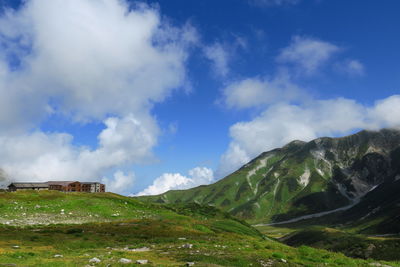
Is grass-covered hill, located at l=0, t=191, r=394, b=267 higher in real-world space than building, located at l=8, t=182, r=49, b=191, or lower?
lower

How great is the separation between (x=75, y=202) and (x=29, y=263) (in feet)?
177

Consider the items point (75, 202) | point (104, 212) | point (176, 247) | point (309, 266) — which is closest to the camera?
point (309, 266)

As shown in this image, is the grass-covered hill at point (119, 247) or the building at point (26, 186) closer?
the grass-covered hill at point (119, 247)

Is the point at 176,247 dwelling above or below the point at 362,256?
above

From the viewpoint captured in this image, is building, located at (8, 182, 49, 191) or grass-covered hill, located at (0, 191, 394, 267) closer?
grass-covered hill, located at (0, 191, 394, 267)

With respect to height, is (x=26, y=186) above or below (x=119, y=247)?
above

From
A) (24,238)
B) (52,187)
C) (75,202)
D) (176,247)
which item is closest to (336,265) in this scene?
(176,247)

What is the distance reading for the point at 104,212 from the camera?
66.4m

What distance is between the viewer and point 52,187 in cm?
19262

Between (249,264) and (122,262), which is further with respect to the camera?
(249,264)

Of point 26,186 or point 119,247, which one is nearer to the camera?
point 119,247

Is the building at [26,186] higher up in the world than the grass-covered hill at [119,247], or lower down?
higher up

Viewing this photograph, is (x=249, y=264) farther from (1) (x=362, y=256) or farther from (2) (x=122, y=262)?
(1) (x=362, y=256)

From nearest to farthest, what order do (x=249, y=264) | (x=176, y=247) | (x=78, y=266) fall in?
(x=78, y=266) < (x=249, y=264) < (x=176, y=247)
